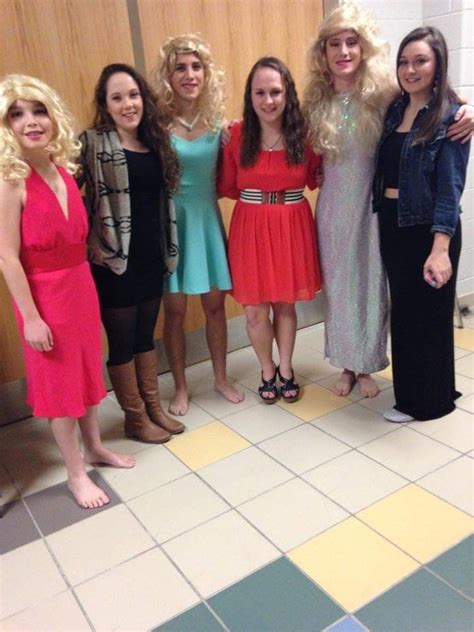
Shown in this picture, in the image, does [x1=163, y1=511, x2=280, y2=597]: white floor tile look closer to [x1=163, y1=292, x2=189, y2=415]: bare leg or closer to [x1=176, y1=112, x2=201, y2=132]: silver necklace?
[x1=163, y1=292, x2=189, y2=415]: bare leg

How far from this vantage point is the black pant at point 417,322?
204 centimetres

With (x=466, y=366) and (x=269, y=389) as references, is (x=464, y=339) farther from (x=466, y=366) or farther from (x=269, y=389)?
(x=269, y=389)

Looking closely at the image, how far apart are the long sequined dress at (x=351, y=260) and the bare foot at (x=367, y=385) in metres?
0.11

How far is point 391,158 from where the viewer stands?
200 cm

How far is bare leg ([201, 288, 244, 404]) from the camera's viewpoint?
95.9 inches

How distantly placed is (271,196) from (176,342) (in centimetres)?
73

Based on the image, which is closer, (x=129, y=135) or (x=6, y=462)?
(x=129, y=135)

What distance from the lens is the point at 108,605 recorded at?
4.90 ft

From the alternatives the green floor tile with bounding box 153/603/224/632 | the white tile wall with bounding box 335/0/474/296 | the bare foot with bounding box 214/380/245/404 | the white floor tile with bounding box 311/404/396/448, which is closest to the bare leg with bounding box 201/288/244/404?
Result: the bare foot with bounding box 214/380/245/404

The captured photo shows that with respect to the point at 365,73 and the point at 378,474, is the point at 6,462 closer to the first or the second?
the point at 378,474

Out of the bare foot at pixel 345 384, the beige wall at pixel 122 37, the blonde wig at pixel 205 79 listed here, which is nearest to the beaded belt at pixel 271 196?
the blonde wig at pixel 205 79

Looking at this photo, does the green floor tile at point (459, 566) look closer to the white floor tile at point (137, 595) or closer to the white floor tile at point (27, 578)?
the white floor tile at point (137, 595)

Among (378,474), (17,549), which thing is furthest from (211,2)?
(17,549)

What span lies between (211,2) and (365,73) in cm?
100
